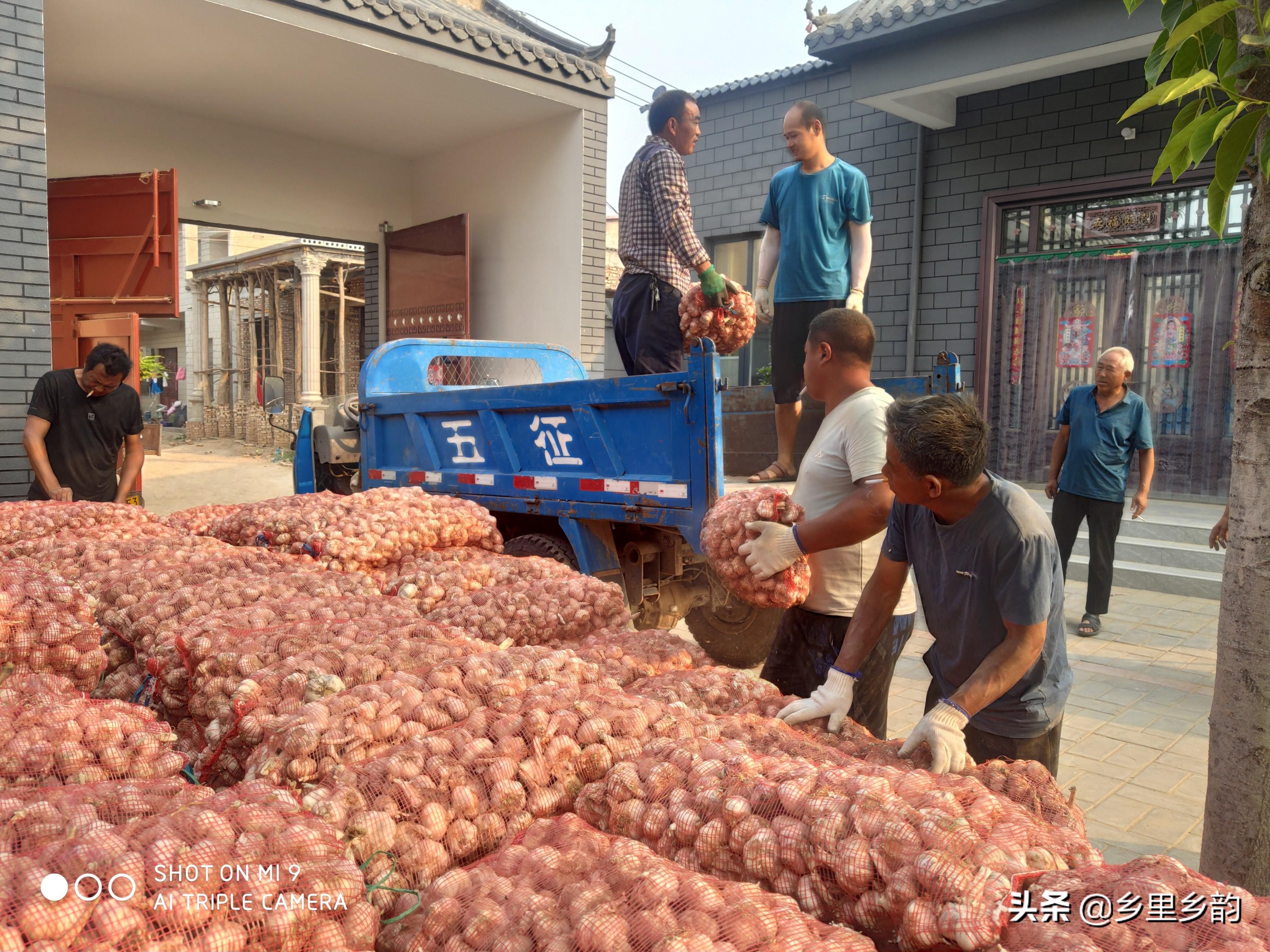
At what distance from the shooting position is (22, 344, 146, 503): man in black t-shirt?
538 centimetres

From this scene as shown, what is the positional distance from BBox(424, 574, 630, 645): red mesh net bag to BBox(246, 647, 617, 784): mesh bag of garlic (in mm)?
566

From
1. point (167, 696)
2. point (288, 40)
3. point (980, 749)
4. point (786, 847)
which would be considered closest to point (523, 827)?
point (786, 847)

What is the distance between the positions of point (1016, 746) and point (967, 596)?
1.61ft

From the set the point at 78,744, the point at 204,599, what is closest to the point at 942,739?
the point at 78,744

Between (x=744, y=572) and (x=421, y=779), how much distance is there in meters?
1.46

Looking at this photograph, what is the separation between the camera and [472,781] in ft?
5.26

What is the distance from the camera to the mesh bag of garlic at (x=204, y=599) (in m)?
2.25

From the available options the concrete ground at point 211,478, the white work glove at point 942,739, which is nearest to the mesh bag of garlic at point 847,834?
the white work glove at point 942,739

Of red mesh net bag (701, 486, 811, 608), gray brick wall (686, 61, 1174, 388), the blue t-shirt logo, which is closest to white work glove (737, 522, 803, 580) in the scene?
red mesh net bag (701, 486, 811, 608)

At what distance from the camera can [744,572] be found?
2818 millimetres

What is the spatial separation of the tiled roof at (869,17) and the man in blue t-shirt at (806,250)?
509cm

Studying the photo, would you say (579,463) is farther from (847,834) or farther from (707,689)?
(847,834)

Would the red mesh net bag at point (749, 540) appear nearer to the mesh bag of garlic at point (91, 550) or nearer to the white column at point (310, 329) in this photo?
the mesh bag of garlic at point (91, 550)

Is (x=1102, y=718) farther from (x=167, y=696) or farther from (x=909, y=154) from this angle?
(x=909, y=154)
